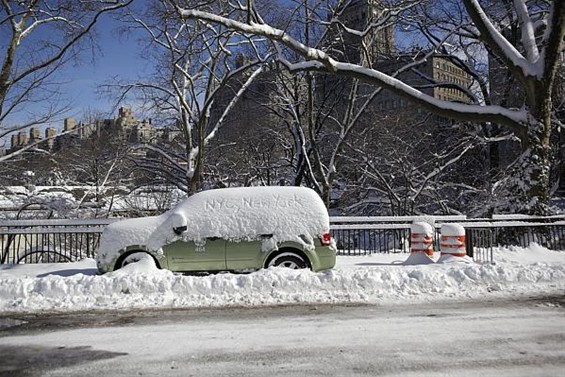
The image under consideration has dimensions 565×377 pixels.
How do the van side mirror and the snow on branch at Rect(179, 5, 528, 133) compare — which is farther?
the snow on branch at Rect(179, 5, 528, 133)

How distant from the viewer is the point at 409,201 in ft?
72.6

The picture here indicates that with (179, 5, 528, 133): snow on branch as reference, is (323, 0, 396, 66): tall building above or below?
above

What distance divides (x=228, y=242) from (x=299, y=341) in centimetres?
375

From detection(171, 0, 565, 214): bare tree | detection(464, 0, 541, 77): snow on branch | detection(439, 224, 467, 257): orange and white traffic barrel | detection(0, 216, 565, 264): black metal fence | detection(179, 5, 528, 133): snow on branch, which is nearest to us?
detection(439, 224, 467, 257): orange and white traffic barrel

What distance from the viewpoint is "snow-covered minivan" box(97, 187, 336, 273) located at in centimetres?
948

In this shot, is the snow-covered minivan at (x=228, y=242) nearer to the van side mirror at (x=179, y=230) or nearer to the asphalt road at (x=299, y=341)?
the van side mirror at (x=179, y=230)

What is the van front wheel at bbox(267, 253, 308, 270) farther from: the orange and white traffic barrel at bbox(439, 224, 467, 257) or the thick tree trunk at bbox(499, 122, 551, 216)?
the thick tree trunk at bbox(499, 122, 551, 216)

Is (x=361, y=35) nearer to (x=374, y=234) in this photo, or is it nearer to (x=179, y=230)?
(x=374, y=234)

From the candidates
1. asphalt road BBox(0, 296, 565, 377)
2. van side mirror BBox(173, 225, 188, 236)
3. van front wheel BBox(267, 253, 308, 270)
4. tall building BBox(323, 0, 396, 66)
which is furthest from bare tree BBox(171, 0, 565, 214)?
asphalt road BBox(0, 296, 565, 377)

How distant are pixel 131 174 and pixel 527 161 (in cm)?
2379

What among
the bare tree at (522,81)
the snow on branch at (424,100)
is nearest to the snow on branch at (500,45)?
the bare tree at (522,81)

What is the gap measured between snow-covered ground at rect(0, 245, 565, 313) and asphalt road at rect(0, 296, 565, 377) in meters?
0.46

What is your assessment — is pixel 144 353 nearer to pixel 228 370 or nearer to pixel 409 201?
pixel 228 370

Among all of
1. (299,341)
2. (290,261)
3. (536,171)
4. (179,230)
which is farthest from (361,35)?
(299,341)
